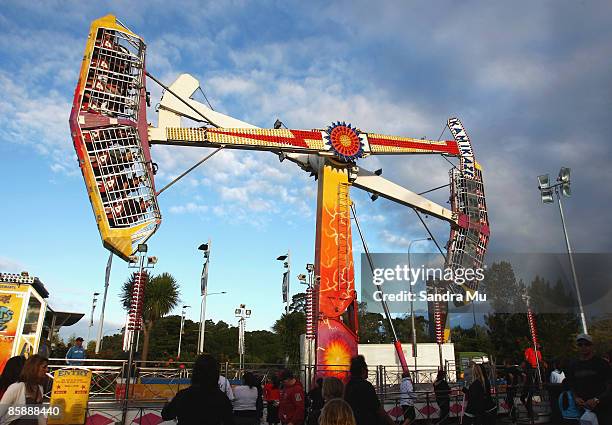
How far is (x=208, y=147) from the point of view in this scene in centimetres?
2369

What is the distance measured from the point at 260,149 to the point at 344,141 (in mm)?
5706

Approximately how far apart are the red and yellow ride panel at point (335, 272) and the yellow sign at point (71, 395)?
49.7ft

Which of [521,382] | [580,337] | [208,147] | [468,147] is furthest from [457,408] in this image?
[468,147]

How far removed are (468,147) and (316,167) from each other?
13.1 meters

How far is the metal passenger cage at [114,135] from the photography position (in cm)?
1912

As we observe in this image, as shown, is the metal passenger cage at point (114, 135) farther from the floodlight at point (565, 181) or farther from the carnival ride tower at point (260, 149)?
the floodlight at point (565, 181)

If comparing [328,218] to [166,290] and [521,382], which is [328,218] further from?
[166,290]

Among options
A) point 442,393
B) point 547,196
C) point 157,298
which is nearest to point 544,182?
point 547,196

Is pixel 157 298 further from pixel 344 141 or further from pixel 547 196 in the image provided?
pixel 547 196

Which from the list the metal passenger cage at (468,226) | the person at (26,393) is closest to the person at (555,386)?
the person at (26,393)

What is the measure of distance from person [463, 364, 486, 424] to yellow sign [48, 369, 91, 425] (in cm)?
813

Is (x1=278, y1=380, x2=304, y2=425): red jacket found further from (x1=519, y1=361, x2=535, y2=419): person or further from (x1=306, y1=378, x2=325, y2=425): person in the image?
(x1=519, y1=361, x2=535, y2=419): person

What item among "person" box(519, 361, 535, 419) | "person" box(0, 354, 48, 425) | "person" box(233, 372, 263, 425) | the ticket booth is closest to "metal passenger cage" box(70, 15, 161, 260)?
the ticket booth

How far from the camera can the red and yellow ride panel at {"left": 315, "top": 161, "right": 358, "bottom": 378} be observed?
80.5 feet
